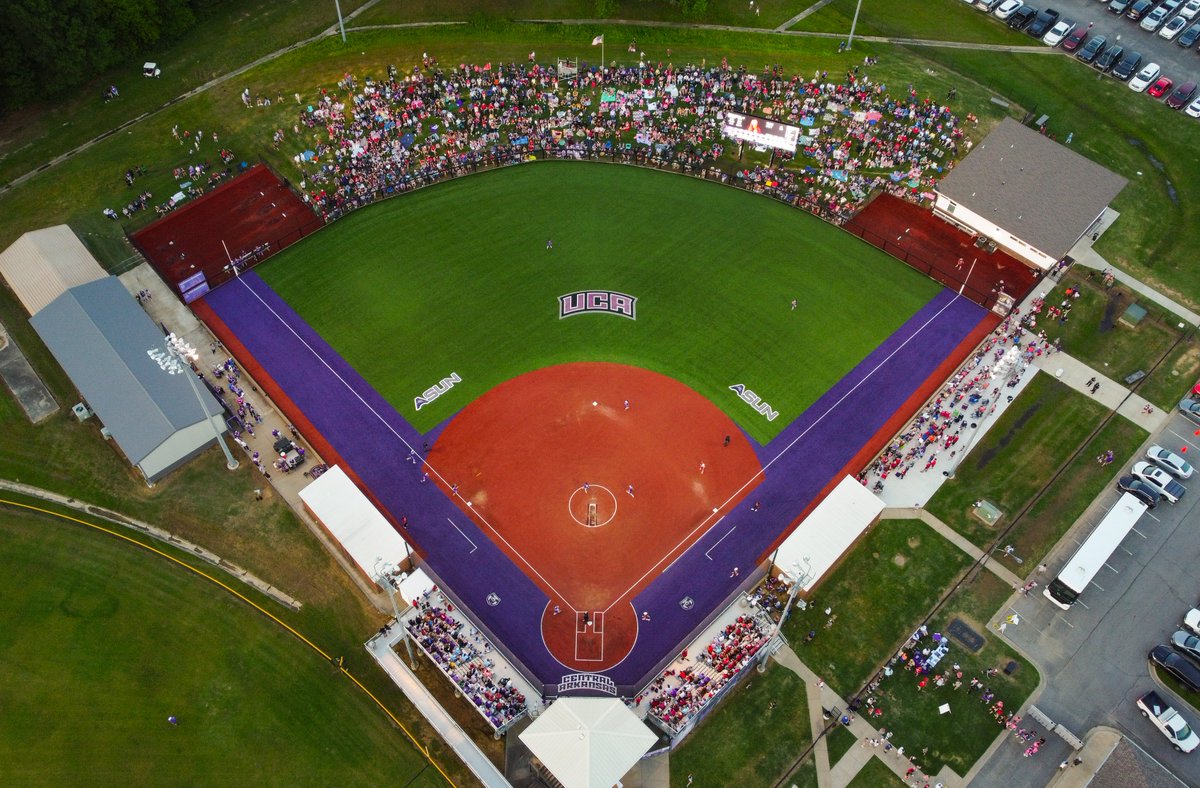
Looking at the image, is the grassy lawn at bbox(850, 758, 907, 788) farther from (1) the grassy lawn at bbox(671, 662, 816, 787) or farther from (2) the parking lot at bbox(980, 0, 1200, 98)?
(2) the parking lot at bbox(980, 0, 1200, 98)

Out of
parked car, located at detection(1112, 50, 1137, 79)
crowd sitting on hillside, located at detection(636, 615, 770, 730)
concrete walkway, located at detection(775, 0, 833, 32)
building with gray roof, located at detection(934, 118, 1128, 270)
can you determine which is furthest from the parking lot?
crowd sitting on hillside, located at detection(636, 615, 770, 730)

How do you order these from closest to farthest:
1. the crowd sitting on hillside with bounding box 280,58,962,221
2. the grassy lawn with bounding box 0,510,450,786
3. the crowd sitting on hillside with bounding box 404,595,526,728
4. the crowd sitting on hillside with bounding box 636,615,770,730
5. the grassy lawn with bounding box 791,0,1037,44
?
1. the grassy lawn with bounding box 0,510,450,786
2. the crowd sitting on hillside with bounding box 636,615,770,730
3. the crowd sitting on hillside with bounding box 404,595,526,728
4. the crowd sitting on hillside with bounding box 280,58,962,221
5. the grassy lawn with bounding box 791,0,1037,44

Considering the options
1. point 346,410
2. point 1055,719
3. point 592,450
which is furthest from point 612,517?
point 1055,719

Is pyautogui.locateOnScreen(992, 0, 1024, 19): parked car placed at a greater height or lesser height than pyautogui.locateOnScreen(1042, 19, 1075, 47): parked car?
greater

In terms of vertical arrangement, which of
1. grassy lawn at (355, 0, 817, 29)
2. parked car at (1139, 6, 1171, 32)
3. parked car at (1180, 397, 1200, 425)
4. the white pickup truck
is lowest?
the white pickup truck

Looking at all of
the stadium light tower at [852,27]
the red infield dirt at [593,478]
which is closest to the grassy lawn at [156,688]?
the red infield dirt at [593,478]

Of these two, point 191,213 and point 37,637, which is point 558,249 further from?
point 37,637
